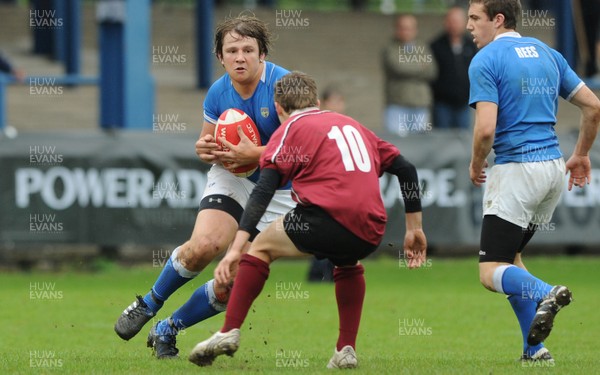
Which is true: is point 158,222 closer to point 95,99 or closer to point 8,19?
point 95,99

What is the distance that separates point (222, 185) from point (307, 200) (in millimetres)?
1263

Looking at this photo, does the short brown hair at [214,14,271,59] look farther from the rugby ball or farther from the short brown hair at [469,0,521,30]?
the short brown hair at [469,0,521,30]

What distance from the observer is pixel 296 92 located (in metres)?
7.01

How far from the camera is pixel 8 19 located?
28109 mm

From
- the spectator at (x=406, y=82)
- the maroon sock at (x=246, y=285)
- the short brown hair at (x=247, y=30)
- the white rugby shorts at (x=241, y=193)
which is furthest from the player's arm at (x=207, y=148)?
the spectator at (x=406, y=82)

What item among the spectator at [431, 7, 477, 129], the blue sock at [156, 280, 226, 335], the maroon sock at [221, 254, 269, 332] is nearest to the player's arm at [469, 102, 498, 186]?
the maroon sock at [221, 254, 269, 332]

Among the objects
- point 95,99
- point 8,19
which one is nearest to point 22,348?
point 95,99

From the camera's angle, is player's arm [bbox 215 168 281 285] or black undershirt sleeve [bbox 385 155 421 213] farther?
black undershirt sleeve [bbox 385 155 421 213]

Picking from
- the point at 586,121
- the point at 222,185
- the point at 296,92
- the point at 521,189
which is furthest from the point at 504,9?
the point at 222,185

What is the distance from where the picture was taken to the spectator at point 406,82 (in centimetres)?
1622

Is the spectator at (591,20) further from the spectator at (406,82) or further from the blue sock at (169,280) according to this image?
the blue sock at (169,280)

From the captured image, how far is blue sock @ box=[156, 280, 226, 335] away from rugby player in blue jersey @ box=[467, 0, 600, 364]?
5.63ft

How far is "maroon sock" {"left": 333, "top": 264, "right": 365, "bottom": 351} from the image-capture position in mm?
7250

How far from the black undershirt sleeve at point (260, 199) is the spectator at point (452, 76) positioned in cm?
979
